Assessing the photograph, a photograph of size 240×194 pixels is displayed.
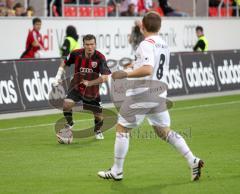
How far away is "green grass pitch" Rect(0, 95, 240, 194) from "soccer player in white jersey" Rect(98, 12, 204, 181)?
0.83 ft

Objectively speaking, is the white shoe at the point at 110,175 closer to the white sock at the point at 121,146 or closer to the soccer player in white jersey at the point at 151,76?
the soccer player in white jersey at the point at 151,76

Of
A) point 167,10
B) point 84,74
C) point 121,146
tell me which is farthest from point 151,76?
point 167,10

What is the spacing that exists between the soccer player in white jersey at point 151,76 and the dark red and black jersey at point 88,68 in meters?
4.62

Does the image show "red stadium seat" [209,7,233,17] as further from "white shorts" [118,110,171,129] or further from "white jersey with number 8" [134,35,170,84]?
"white shorts" [118,110,171,129]

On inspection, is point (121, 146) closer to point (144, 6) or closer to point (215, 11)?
point (144, 6)

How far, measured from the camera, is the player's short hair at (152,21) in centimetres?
1097

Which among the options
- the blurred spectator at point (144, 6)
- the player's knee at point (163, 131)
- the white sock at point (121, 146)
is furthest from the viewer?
the blurred spectator at point (144, 6)

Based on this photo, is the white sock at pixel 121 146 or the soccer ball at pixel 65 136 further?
the soccer ball at pixel 65 136

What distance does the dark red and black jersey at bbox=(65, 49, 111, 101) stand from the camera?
15.9m

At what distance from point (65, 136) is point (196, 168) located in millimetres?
5020

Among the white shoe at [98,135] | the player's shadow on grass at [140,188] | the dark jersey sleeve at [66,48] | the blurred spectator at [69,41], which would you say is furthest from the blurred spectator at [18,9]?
the player's shadow on grass at [140,188]

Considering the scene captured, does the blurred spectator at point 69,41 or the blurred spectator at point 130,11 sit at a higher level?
the blurred spectator at point 130,11

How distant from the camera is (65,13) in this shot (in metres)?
29.2

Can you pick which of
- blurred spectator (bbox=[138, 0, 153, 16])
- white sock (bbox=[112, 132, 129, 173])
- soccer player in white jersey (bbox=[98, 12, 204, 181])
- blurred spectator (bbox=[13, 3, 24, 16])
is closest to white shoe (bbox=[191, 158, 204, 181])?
soccer player in white jersey (bbox=[98, 12, 204, 181])
